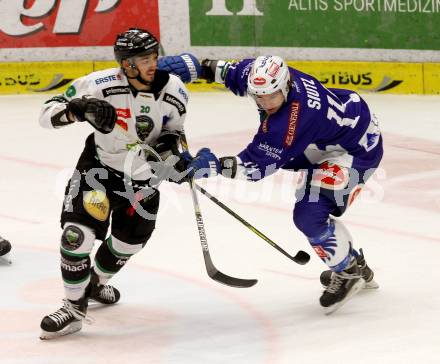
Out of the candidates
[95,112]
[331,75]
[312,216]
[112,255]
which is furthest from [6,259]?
[331,75]

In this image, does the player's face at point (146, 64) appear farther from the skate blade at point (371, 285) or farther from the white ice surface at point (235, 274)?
the skate blade at point (371, 285)

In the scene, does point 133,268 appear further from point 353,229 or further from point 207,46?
point 207,46

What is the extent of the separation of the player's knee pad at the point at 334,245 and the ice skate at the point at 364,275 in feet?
0.77

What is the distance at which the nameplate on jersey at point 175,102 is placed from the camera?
484 centimetres

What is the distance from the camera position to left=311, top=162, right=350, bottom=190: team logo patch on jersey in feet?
16.5

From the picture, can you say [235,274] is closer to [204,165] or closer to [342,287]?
[342,287]

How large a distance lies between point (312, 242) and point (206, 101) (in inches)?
203

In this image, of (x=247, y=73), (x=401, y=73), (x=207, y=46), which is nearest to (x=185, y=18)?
(x=207, y=46)

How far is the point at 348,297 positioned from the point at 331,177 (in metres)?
0.57

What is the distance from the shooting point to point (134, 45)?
469 centimetres

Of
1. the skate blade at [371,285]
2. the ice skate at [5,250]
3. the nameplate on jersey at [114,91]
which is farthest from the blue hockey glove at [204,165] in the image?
the ice skate at [5,250]

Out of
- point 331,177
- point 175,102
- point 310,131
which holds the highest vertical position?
point 175,102

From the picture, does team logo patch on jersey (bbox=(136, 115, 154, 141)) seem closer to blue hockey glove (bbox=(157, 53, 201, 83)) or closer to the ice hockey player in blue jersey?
the ice hockey player in blue jersey

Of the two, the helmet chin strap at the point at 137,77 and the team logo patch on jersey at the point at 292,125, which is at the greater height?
the helmet chin strap at the point at 137,77
